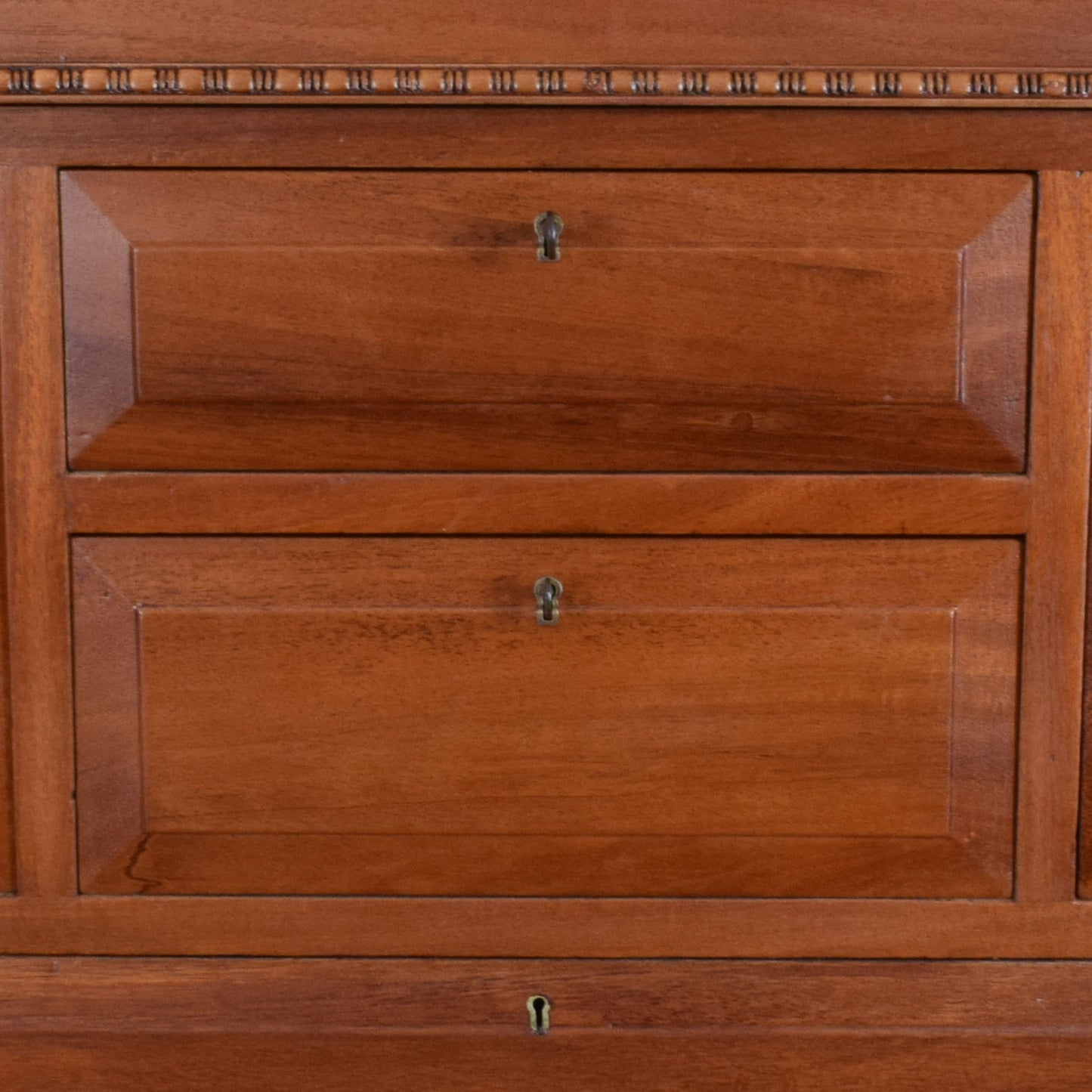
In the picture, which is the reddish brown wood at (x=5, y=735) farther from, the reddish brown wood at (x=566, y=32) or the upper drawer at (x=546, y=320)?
the reddish brown wood at (x=566, y=32)

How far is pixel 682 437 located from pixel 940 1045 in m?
0.29

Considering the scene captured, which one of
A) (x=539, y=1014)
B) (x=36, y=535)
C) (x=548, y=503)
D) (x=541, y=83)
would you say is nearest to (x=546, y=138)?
(x=541, y=83)

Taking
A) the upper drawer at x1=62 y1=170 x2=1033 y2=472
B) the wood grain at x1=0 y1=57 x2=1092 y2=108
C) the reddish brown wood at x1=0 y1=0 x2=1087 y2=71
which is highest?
the reddish brown wood at x1=0 y1=0 x2=1087 y2=71

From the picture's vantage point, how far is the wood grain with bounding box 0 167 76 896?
21.3 inches

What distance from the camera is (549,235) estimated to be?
54cm

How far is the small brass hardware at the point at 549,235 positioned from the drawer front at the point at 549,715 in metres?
0.12

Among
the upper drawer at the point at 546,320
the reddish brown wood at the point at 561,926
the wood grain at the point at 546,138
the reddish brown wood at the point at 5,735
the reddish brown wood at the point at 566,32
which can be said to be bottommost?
the reddish brown wood at the point at 561,926

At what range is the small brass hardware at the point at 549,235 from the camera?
541 mm

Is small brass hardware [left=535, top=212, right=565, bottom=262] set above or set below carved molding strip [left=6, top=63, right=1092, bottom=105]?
below

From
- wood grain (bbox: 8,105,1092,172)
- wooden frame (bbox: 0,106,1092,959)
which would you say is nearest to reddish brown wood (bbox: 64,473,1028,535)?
wooden frame (bbox: 0,106,1092,959)

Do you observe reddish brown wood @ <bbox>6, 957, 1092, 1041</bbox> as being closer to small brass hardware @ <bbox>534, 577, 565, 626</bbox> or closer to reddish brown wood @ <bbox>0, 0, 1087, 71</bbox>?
small brass hardware @ <bbox>534, 577, 565, 626</bbox>

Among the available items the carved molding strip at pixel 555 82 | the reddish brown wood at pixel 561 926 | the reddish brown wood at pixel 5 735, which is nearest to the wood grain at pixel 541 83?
the carved molding strip at pixel 555 82

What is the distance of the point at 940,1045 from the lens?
566 millimetres

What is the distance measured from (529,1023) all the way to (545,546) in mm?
213
